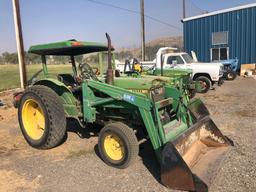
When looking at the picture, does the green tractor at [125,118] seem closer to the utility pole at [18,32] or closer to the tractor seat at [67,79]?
the tractor seat at [67,79]

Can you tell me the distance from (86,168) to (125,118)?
3.50 feet

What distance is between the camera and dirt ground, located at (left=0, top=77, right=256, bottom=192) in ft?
12.9

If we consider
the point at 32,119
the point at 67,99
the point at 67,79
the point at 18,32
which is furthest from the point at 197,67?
the point at 32,119

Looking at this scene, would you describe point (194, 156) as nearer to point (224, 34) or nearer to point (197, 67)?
point (197, 67)

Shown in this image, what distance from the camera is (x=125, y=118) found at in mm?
5020

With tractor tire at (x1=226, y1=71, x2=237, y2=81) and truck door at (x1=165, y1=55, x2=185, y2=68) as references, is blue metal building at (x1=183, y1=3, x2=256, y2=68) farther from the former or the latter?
truck door at (x1=165, y1=55, x2=185, y2=68)

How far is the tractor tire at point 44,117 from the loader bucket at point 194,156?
2.10m

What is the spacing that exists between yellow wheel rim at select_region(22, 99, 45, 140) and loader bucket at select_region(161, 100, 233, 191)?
2813mm

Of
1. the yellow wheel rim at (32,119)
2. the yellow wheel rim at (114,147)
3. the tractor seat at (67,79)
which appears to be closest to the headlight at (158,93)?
the yellow wheel rim at (114,147)

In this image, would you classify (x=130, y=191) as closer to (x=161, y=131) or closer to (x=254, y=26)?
(x=161, y=131)

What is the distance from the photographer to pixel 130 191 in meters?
3.79

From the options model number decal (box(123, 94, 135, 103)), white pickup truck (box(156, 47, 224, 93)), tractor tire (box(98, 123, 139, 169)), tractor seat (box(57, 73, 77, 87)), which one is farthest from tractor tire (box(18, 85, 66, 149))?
white pickup truck (box(156, 47, 224, 93))

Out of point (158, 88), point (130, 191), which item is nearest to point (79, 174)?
point (130, 191)

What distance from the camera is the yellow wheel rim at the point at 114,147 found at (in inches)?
175
